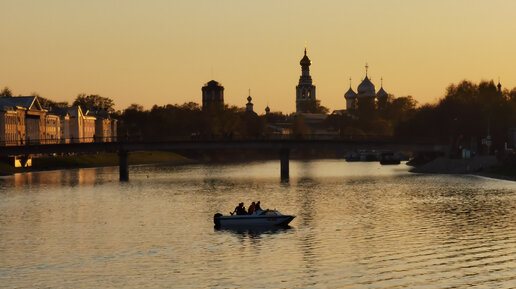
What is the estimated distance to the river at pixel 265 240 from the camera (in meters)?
58.5

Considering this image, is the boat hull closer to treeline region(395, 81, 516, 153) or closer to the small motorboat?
the small motorboat

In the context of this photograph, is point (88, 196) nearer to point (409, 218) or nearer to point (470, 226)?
point (409, 218)

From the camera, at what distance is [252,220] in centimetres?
8525

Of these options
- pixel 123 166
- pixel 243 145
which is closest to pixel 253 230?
pixel 123 166

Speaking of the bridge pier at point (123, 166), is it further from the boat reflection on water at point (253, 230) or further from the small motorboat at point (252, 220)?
the boat reflection on water at point (253, 230)

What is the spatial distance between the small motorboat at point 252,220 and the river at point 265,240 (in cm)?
125

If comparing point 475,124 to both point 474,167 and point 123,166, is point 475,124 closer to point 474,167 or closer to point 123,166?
point 474,167

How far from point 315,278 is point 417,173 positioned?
129875mm

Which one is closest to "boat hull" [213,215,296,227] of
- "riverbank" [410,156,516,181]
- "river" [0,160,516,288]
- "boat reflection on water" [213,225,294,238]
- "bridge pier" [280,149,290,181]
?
"boat reflection on water" [213,225,294,238]

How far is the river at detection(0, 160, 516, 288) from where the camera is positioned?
5847cm

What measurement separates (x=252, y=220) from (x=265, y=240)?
8.97 m

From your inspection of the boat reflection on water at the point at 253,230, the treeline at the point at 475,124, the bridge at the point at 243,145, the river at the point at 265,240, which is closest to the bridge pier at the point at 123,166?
the bridge at the point at 243,145

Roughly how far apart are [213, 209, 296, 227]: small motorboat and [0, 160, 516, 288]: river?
125 cm

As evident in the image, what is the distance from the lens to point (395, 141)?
179 meters
